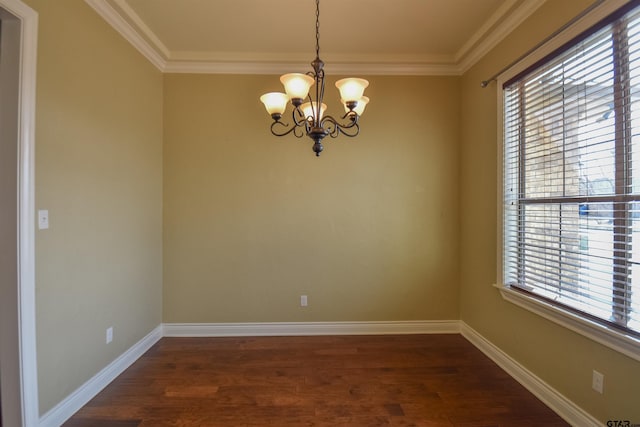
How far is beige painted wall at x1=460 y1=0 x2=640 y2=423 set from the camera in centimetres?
161

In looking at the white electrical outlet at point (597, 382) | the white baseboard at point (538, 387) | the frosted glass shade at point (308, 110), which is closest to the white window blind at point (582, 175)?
the white electrical outlet at point (597, 382)

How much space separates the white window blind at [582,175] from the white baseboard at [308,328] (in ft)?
3.50

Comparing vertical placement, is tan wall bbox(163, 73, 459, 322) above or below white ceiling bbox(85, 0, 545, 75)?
below

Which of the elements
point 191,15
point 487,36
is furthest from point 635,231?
point 191,15

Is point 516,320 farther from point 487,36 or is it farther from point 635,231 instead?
point 487,36

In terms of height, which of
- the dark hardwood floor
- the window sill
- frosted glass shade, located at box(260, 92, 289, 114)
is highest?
frosted glass shade, located at box(260, 92, 289, 114)

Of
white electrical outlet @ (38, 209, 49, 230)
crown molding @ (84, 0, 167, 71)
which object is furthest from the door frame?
crown molding @ (84, 0, 167, 71)

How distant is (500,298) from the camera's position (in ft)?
8.16

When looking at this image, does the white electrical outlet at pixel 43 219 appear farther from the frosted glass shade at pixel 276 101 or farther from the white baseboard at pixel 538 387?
the white baseboard at pixel 538 387

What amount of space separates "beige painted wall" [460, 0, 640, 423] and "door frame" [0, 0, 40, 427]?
125 inches

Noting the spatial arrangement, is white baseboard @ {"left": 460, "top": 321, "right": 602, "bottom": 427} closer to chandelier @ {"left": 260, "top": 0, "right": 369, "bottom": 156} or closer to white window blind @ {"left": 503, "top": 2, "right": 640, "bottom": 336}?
white window blind @ {"left": 503, "top": 2, "right": 640, "bottom": 336}

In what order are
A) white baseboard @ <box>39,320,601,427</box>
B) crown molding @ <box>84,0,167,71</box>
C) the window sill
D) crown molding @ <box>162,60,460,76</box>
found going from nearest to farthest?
the window sill < white baseboard @ <box>39,320,601,427</box> < crown molding @ <box>84,0,167,71</box> < crown molding @ <box>162,60,460,76</box>

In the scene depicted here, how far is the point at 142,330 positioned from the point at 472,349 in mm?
3113

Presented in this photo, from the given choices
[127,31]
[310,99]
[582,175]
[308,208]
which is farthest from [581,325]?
[127,31]
